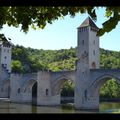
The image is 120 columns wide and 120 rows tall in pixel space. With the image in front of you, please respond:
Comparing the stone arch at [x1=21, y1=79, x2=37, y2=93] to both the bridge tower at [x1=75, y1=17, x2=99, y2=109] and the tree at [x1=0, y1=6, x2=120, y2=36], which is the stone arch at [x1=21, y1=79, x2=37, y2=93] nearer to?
the bridge tower at [x1=75, y1=17, x2=99, y2=109]

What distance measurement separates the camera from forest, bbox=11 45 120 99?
190 ft

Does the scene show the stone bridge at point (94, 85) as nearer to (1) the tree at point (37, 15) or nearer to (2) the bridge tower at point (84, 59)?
(2) the bridge tower at point (84, 59)

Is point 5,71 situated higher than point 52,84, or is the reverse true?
point 5,71

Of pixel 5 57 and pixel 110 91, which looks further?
pixel 5 57

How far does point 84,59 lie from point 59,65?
50786mm

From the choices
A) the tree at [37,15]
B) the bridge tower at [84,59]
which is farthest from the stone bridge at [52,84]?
the tree at [37,15]

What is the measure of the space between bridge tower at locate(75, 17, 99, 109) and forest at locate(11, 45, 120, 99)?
8679 millimetres

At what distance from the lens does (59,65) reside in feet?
299

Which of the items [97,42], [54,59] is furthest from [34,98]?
[54,59]

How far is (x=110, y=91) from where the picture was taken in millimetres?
58250

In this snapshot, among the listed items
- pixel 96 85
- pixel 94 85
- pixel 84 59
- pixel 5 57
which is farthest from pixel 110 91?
pixel 5 57

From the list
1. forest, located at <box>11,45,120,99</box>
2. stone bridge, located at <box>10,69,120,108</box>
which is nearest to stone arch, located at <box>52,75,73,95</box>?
stone bridge, located at <box>10,69,120,108</box>

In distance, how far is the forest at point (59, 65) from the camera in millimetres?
57956

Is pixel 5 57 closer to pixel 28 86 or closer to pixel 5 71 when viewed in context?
pixel 5 71
